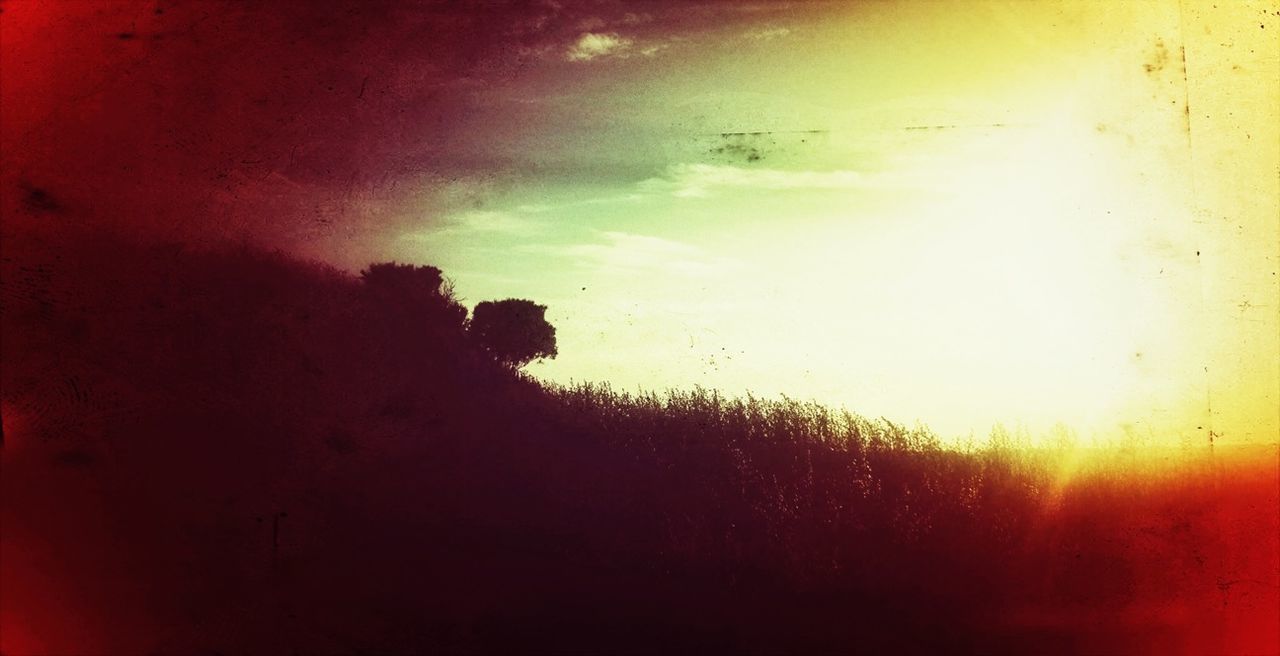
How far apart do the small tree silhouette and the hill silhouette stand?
8cm

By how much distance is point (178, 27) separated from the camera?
3.18 m

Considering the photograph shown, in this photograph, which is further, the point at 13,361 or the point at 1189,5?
the point at 13,361

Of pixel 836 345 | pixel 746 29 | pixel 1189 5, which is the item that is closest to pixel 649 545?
pixel 836 345

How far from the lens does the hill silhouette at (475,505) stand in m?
2.90

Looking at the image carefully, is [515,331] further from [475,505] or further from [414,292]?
[475,505]

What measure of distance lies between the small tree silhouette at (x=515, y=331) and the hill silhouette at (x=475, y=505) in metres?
0.08

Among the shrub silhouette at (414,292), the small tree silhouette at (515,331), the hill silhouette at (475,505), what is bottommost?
the hill silhouette at (475,505)

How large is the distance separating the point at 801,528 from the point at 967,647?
0.69 m

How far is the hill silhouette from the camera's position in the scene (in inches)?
114

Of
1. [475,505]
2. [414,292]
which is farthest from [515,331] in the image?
[475,505]

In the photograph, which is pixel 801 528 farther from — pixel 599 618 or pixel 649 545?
pixel 599 618

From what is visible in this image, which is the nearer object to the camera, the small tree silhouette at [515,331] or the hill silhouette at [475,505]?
the hill silhouette at [475,505]

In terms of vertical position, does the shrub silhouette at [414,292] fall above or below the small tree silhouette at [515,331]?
above

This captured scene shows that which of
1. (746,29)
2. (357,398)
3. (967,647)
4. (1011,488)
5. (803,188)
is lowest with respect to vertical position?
(967,647)
